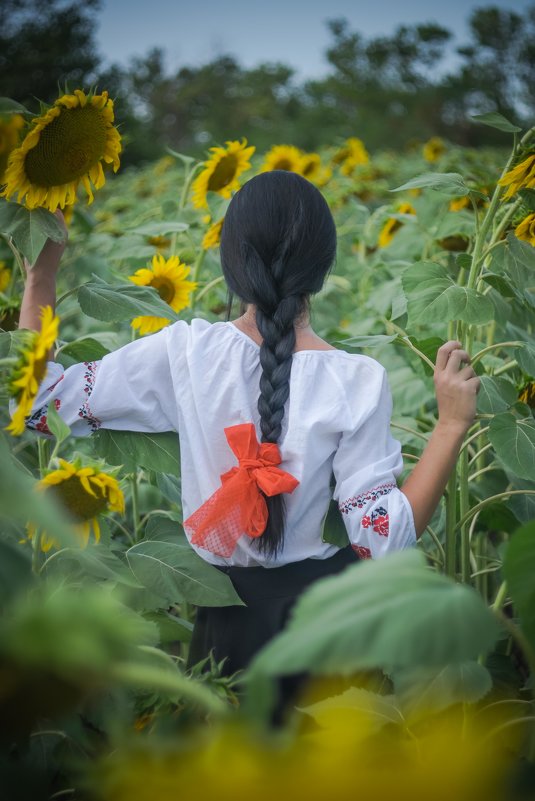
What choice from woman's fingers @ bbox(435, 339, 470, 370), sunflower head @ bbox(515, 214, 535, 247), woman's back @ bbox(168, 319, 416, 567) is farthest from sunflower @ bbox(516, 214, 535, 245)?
woman's back @ bbox(168, 319, 416, 567)

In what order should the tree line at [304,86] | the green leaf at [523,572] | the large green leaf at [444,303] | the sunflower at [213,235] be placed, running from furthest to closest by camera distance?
the tree line at [304,86] → the sunflower at [213,235] → the large green leaf at [444,303] → the green leaf at [523,572]

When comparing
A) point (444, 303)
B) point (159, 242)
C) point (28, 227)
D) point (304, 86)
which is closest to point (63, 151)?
point (28, 227)

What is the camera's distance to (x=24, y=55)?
46.3 ft

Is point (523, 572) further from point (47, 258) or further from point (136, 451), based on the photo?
point (47, 258)

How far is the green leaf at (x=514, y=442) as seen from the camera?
1238mm

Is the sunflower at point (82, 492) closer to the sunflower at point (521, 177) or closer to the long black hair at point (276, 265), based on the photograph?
the long black hair at point (276, 265)

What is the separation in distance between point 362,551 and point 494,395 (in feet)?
1.18

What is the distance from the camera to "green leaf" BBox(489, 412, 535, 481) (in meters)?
1.24

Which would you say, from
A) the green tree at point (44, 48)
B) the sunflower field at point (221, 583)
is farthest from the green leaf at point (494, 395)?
the green tree at point (44, 48)

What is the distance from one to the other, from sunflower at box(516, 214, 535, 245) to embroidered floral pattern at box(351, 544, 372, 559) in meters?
0.52

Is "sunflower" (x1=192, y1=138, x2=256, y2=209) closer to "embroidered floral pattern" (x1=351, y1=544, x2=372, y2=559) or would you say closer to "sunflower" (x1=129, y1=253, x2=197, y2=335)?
"sunflower" (x1=129, y1=253, x2=197, y2=335)

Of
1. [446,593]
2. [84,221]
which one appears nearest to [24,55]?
[84,221]

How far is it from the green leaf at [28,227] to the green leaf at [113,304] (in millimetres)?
109

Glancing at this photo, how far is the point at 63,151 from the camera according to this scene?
114 centimetres
